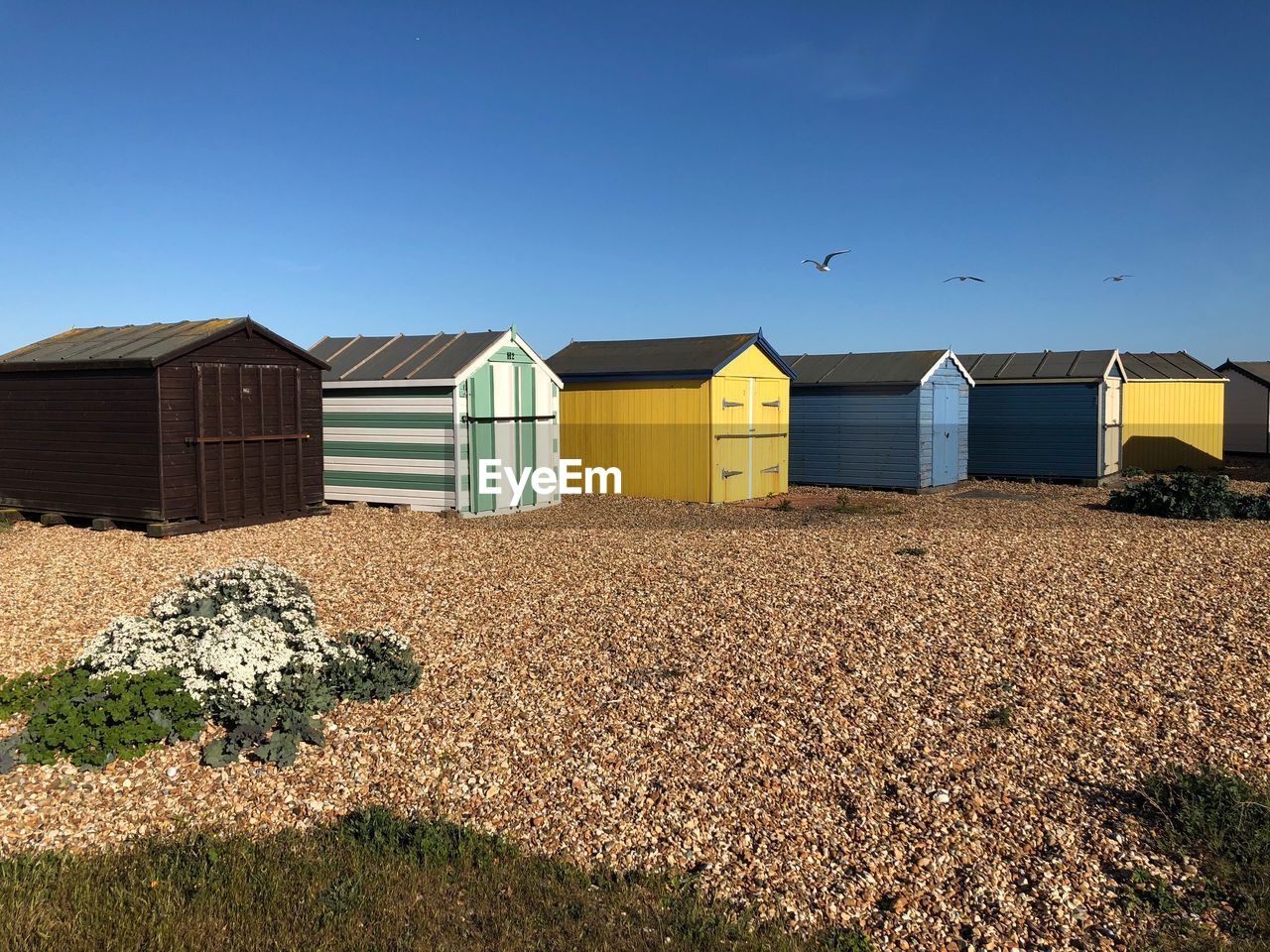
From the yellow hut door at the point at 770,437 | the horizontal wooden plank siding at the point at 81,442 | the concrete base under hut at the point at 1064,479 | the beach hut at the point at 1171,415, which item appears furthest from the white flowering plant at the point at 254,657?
the beach hut at the point at 1171,415

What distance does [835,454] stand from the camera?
25906 millimetres

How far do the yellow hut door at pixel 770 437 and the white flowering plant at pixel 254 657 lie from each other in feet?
50.4

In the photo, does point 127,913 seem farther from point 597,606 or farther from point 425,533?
point 425,533

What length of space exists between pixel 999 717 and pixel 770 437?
16.4 m

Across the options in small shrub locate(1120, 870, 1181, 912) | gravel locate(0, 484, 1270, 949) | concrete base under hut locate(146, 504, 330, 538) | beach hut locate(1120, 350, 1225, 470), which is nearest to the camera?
small shrub locate(1120, 870, 1181, 912)

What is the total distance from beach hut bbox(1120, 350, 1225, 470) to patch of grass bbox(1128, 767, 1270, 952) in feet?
86.7

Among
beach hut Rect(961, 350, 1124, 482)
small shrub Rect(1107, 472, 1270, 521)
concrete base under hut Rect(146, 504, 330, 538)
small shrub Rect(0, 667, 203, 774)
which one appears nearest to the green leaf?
small shrub Rect(0, 667, 203, 774)

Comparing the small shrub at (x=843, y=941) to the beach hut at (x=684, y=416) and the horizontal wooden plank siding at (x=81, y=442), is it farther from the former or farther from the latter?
the beach hut at (x=684, y=416)

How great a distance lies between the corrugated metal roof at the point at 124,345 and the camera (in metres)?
16.2

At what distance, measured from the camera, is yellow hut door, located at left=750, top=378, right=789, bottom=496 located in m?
23.5

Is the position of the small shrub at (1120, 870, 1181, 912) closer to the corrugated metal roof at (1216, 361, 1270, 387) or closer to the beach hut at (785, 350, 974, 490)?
the beach hut at (785, 350, 974, 490)

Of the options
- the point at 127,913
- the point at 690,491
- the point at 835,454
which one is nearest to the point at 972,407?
the point at 835,454

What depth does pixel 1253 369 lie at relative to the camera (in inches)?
1526

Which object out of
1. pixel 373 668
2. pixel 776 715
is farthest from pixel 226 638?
pixel 776 715
